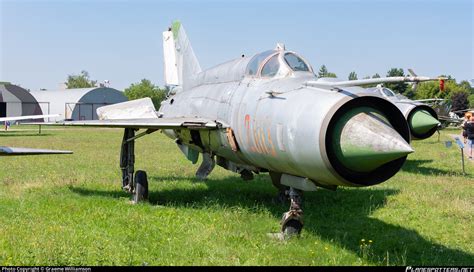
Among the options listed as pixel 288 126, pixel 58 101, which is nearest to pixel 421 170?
pixel 288 126

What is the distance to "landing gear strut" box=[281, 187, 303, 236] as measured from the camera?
7.18 meters

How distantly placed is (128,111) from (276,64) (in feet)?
20.3

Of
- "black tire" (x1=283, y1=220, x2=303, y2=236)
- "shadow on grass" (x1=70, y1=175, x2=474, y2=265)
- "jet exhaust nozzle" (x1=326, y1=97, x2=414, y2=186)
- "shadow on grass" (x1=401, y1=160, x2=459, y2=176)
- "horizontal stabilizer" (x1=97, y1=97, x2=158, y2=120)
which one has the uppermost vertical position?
"horizontal stabilizer" (x1=97, y1=97, x2=158, y2=120)

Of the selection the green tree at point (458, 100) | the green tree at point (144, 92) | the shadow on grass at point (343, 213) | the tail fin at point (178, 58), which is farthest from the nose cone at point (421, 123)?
the green tree at point (144, 92)

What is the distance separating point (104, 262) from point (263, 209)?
392 cm

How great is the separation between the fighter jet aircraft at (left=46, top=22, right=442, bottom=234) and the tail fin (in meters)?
2.27

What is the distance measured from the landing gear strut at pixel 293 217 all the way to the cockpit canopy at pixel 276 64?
6.38 feet

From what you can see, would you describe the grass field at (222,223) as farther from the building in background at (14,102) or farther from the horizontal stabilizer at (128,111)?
the building in background at (14,102)

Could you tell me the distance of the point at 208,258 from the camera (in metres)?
6.42

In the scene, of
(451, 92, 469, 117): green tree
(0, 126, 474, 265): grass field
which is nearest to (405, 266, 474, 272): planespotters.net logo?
(0, 126, 474, 265): grass field

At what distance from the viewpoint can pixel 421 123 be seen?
15039 mm

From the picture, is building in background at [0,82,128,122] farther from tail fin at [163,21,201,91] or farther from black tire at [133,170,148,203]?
black tire at [133,170,148,203]

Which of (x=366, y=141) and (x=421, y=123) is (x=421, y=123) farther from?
(x=366, y=141)

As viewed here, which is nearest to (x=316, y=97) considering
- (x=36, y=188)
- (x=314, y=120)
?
(x=314, y=120)
